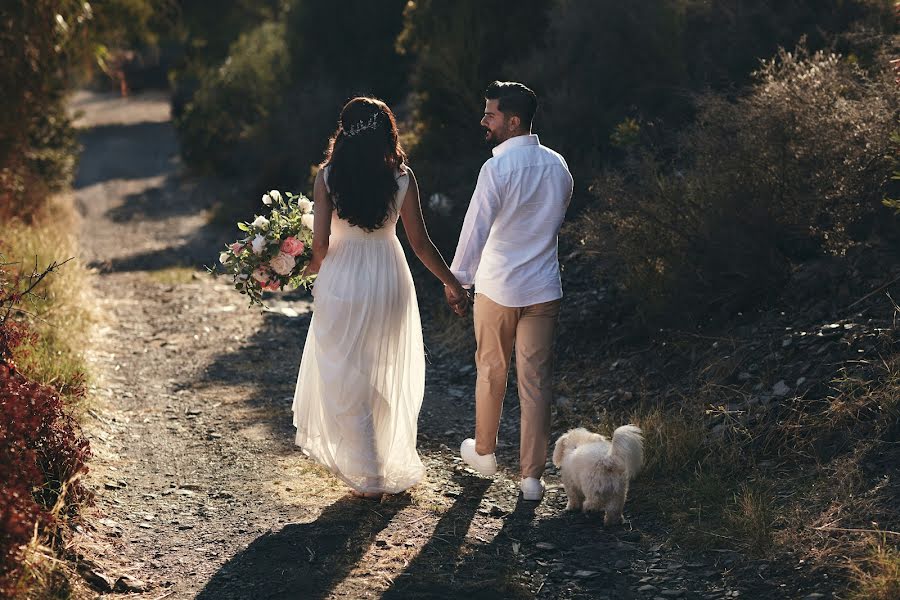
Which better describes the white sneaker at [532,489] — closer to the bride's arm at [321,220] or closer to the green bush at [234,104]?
the bride's arm at [321,220]

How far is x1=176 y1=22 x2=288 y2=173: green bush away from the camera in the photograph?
21.8m

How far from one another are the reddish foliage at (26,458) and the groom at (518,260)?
7.16ft

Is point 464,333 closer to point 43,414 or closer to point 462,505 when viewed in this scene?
point 462,505

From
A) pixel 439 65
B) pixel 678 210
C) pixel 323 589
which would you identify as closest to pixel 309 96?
pixel 439 65

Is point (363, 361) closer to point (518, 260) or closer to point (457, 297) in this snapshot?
point (457, 297)

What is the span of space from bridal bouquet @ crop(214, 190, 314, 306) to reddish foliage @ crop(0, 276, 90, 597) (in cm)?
124

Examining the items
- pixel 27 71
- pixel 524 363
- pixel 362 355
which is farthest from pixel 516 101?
pixel 27 71

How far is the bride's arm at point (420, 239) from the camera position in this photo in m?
5.55

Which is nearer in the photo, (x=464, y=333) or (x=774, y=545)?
(x=774, y=545)

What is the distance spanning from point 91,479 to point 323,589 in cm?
212

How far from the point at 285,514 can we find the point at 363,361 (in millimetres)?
934

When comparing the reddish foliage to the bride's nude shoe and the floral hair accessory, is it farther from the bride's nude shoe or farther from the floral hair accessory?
the floral hair accessory

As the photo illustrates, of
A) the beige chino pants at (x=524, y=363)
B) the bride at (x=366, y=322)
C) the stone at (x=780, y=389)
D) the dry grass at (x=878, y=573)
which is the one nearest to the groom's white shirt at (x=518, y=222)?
the beige chino pants at (x=524, y=363)

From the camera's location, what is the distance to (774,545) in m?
4.90
